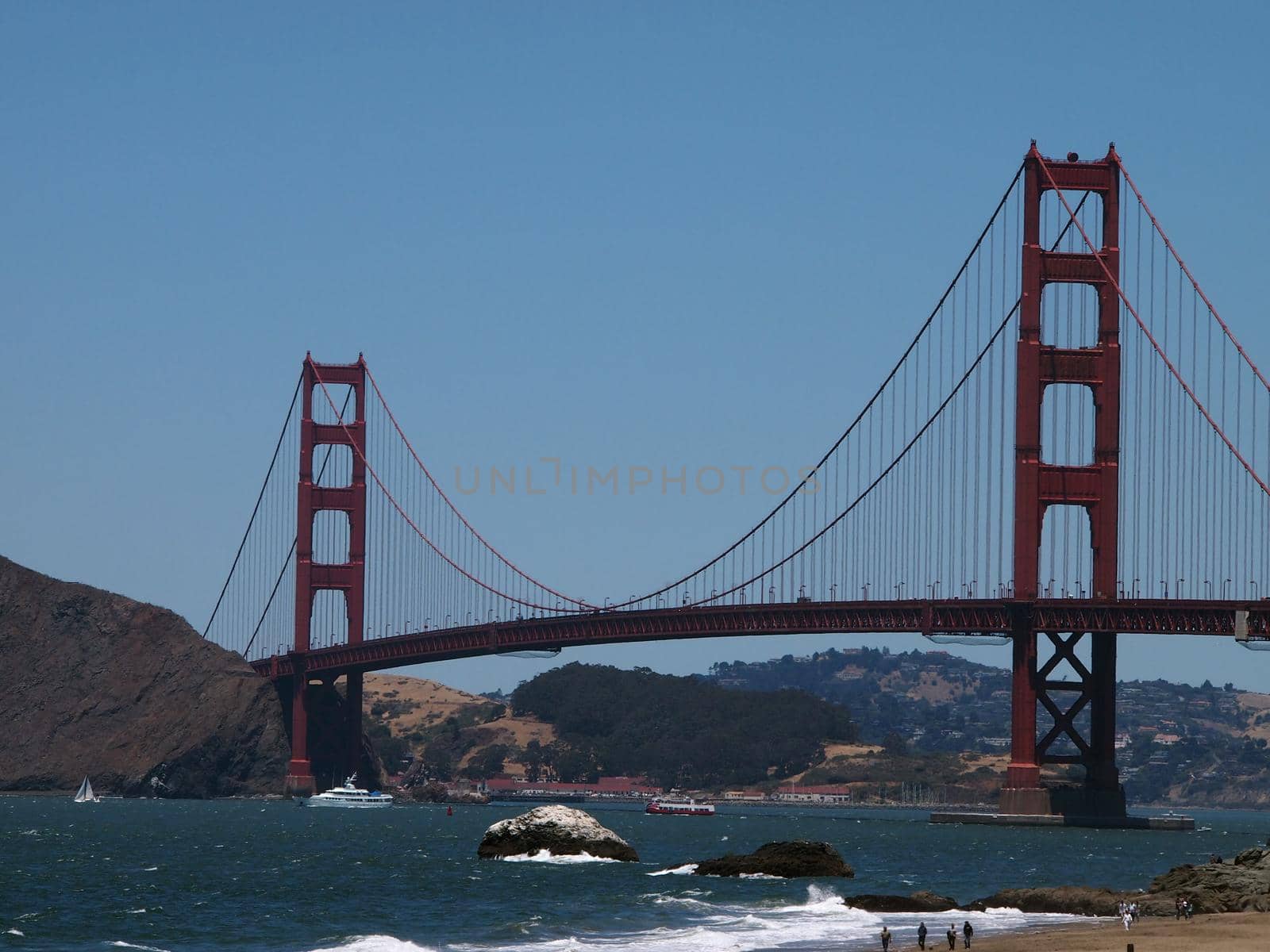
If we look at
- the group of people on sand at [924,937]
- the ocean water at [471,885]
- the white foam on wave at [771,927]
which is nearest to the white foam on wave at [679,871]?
the ocean water at [471,885]

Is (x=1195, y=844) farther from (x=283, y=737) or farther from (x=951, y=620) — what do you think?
(x=283, y=737)

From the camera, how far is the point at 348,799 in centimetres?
15225

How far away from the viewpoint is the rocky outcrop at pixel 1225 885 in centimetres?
5894

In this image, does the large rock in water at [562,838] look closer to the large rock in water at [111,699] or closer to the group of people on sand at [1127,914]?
the group of people on sand at [1127,914]

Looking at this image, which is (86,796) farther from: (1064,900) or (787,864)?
(1064,900)

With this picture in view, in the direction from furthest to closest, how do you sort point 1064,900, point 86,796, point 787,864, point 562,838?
1. point 86,796
2. point 562,838
3. point 787,864
4. point 1064,900

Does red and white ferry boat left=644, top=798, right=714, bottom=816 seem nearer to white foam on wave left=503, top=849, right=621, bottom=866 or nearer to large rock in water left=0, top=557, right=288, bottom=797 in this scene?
large rock in water left=0, top=557, right=288, bottom=797

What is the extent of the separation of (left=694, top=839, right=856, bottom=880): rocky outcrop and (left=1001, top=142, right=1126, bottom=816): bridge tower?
34183mm

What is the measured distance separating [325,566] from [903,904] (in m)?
104

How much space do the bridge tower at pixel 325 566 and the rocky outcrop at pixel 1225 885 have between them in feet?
322

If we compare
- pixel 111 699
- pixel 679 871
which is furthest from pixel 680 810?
pixel 679 871

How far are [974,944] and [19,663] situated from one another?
127594 millimetres

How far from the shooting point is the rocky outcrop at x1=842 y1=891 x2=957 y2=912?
60656 mm

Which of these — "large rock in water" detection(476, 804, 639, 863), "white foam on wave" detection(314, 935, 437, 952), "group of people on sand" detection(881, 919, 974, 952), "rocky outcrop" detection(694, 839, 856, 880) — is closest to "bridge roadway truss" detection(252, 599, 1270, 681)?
"rocky outcrop" detection(694, 839, 856, 880)
